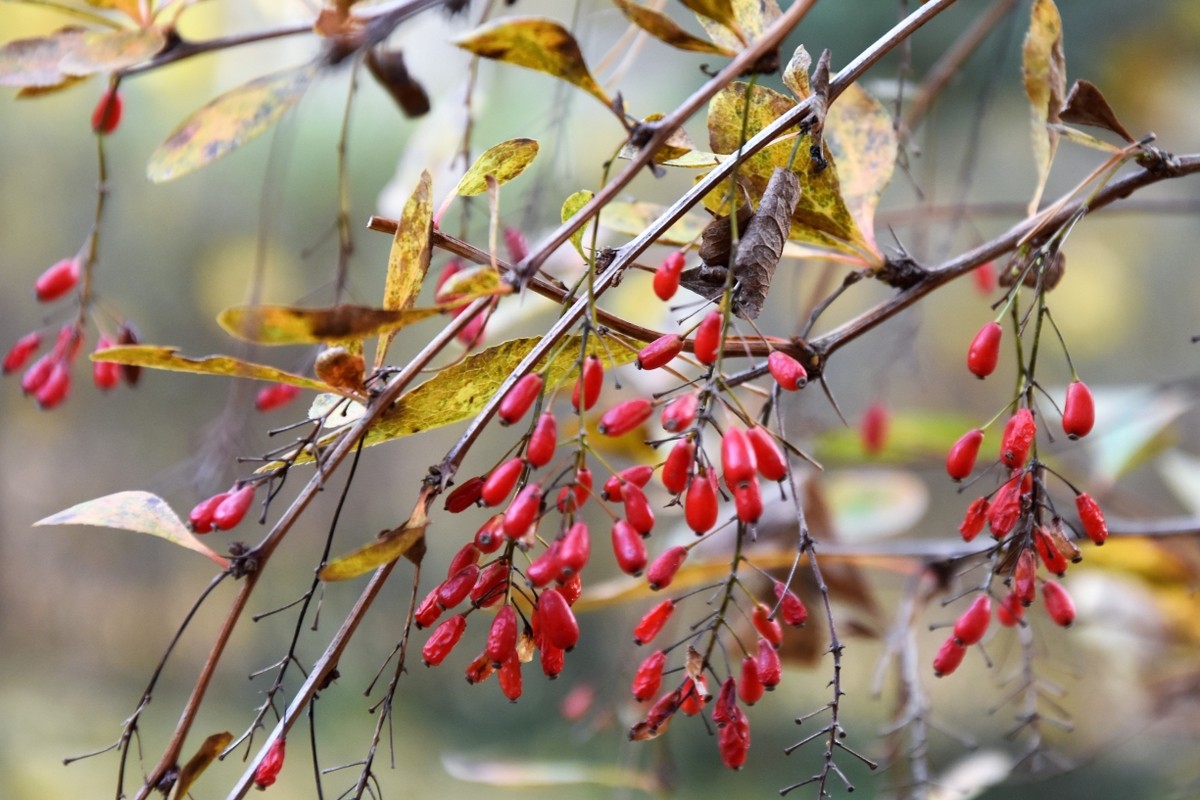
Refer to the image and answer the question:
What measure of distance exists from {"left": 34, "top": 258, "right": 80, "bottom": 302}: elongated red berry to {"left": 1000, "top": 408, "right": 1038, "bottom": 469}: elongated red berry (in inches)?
17.9

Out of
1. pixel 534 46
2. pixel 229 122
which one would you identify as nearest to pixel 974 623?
pixel 534 46

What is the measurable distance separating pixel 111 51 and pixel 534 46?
→ 0.23 m

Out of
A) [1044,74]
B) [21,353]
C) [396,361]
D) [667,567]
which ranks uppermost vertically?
[1044,74]

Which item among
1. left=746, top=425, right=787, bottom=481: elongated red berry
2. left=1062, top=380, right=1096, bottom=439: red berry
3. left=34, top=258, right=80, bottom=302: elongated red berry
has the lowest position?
left=34, top=258, right=80, bottom=302: elongated red berry

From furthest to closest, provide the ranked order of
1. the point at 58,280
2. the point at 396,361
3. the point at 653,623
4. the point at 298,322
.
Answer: the point at 396,361 < the point at 58,280 < the point at 653,623 < the point at 298,322

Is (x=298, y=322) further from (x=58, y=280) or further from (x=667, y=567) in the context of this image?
(x=58, y=280)

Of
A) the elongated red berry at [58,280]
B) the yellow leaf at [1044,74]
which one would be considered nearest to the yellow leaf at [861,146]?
the yellow leaf at [1044,74]

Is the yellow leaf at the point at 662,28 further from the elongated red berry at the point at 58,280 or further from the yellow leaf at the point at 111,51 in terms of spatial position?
the elongated red berry at the point at 58,280

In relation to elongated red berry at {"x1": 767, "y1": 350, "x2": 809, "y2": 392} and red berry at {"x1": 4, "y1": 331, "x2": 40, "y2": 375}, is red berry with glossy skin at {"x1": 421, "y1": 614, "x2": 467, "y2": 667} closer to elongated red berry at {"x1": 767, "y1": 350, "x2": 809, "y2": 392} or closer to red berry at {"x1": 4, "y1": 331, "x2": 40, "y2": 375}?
elongated red berry at {"x1": 767, "y1": 350, "x2": 809, "y2": 392}

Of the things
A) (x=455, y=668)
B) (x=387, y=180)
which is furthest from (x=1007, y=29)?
(x=455, y=668)

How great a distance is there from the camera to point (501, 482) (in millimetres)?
246

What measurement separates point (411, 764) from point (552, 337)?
1625mm

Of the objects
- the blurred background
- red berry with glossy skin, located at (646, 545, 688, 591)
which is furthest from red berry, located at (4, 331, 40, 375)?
the blurred background

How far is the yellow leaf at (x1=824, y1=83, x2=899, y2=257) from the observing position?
352 mm
